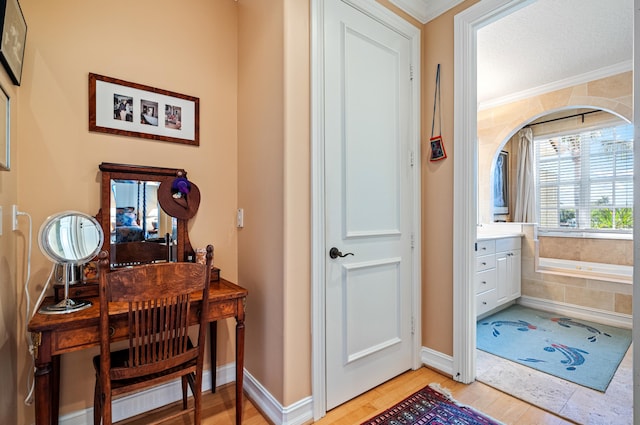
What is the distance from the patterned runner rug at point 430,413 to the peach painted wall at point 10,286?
1691 millimetres

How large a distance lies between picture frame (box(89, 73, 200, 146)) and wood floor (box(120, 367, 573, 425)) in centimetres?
163

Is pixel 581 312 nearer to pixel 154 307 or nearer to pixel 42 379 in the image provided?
pixel 154 307

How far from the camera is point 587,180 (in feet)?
14.8

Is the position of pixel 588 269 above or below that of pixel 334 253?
below

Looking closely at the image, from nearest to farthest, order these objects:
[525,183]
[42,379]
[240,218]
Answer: [42,379], [240,218], [525,183]

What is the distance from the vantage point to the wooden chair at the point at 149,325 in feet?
4.00

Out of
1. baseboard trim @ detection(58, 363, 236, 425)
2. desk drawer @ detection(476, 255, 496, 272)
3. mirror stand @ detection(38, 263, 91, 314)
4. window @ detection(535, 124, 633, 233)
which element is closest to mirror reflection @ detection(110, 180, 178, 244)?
mirror stand @ detection(38, 263, 91, 314)

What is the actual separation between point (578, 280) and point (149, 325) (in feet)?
14.2

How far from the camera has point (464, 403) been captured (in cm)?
186

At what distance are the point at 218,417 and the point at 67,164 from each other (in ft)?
5.30

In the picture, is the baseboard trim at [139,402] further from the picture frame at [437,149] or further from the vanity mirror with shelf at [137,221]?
the picture frame at [437,149]

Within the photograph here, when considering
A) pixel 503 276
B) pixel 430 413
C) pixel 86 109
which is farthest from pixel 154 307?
pixel 503 276

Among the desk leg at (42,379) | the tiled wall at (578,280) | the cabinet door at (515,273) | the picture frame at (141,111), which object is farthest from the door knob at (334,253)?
the tiled wall at (578,280)

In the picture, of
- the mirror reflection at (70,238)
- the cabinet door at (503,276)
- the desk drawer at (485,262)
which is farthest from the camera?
the cabinet door at (503,276)
